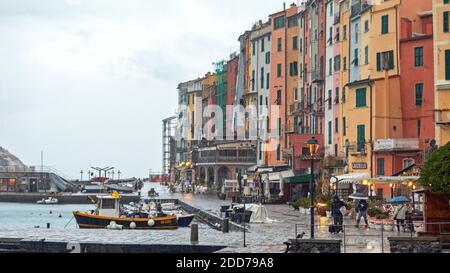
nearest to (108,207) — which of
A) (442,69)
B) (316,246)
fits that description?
(442,69)

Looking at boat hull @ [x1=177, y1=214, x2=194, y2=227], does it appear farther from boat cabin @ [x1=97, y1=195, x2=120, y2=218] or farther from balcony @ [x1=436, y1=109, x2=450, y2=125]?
balcony @ [x1=436, y1=109, x2=450, y2=125]

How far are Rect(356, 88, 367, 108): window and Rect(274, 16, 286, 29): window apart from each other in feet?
112

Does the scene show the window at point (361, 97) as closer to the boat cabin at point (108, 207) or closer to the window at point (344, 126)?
the window at point (344, 126)

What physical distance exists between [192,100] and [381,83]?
107m

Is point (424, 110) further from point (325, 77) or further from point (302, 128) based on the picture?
point (302, 128)

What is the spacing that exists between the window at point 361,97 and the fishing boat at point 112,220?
17.5m

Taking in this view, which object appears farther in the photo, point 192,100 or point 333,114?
point 192,100

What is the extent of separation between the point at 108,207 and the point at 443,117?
23.2 meters

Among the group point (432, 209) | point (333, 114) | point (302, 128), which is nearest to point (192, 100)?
point (302, 128)

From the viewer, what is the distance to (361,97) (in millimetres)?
66375

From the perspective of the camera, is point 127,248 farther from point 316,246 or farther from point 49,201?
point 49,201

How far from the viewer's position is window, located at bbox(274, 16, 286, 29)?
99581mm

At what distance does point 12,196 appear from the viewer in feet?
468

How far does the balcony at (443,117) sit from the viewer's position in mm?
55750
